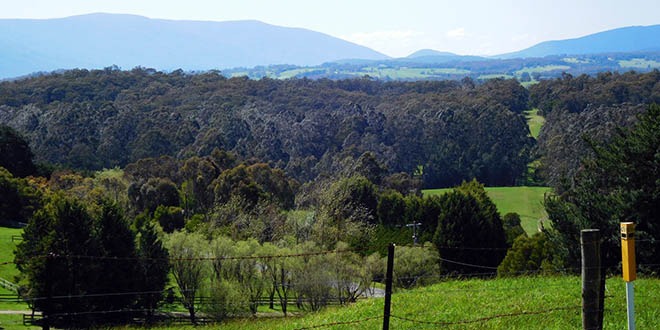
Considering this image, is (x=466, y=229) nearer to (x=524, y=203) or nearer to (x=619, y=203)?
(x=619, y=203)

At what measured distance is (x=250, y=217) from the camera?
38688mm

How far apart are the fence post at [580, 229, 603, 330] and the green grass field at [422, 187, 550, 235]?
45.9m

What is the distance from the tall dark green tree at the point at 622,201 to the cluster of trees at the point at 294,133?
1680 inches

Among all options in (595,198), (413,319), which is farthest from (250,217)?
(413,319)

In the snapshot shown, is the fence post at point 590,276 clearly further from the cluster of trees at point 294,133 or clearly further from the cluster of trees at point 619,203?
the cluster of trees at point 294,133

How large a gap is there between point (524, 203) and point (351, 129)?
26.4m

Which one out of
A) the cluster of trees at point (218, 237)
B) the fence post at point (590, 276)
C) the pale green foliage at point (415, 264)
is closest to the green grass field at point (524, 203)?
the cluster of trees at point (218, 237)

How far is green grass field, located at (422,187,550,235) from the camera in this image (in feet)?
177

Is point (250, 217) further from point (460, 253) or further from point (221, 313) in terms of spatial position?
point (221, 313)

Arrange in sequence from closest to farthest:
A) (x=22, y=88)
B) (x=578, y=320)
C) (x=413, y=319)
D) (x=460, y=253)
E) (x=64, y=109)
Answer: (x=578, y=320) → (x=413, y=319) → (x=460, y=253) → (x=64, y=109) → (x=22, y=88)

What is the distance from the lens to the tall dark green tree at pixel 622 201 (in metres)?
16.9

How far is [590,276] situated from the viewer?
233 inches

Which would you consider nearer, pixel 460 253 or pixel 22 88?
pixel 460 253

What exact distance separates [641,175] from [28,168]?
47.6 meters
